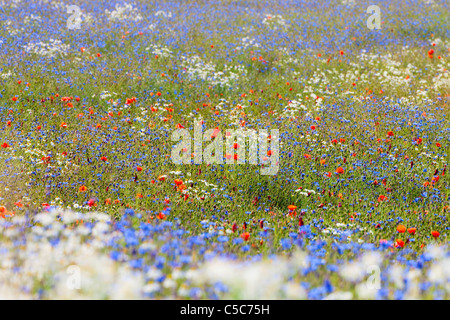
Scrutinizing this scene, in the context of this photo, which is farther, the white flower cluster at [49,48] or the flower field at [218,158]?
the white flower cluster at [49,48]

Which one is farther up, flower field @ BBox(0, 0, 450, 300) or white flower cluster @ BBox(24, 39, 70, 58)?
white flower cluster @ BBox(24, 39, 70, 58)

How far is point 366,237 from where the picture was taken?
417 cm

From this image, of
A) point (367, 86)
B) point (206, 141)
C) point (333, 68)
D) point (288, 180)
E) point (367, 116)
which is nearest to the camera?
point (288, 180)

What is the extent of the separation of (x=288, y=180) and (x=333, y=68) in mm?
5422

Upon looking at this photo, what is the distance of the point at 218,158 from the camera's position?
634 centimetres

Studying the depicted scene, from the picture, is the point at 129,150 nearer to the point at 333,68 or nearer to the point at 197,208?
the point at 197,208

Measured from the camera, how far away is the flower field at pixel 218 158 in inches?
102

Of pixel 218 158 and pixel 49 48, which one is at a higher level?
pixel 49 48

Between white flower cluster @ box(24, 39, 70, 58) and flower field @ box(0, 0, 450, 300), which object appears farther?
white flower cluster @ box(24, 39, 70, 58)

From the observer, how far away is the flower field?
2.60 meters

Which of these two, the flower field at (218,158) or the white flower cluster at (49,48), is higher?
the white flower cluster at (49,48)
